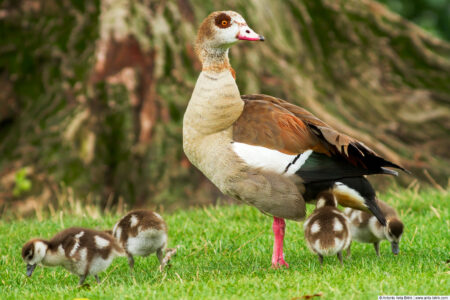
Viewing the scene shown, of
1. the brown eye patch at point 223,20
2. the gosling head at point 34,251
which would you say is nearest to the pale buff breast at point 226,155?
the brown eye patch at point 223,20

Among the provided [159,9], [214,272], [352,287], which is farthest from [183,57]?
Answer: [352,287]

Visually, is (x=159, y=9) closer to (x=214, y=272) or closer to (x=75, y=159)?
(x=75, y=159)

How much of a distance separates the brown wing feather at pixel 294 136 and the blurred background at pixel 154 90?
12.9ft

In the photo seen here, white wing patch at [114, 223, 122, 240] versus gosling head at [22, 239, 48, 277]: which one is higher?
gosling head at [22, 239, 48, 277]

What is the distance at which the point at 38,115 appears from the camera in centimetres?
1116

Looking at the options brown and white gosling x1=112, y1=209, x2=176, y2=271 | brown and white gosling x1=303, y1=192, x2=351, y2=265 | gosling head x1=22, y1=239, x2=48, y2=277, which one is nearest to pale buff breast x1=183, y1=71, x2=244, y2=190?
brown and white gosling x1=112, y1=209, x2=176, y2=271

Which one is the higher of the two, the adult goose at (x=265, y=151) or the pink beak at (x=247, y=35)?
the pink beak at (x=247, y=35)

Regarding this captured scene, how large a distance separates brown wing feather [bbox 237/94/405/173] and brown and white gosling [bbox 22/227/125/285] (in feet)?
5.20

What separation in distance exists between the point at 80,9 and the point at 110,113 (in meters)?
2.27

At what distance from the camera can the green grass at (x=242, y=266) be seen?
15.8 feet

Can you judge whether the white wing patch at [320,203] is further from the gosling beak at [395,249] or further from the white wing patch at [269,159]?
the gosling beak at [395,249]

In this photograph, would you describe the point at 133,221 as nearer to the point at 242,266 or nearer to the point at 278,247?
the point at 242,266

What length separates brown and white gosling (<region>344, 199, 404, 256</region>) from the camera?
6.11 m

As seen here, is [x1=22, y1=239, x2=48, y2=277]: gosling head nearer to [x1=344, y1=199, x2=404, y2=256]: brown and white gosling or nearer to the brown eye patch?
the brown eye patch
